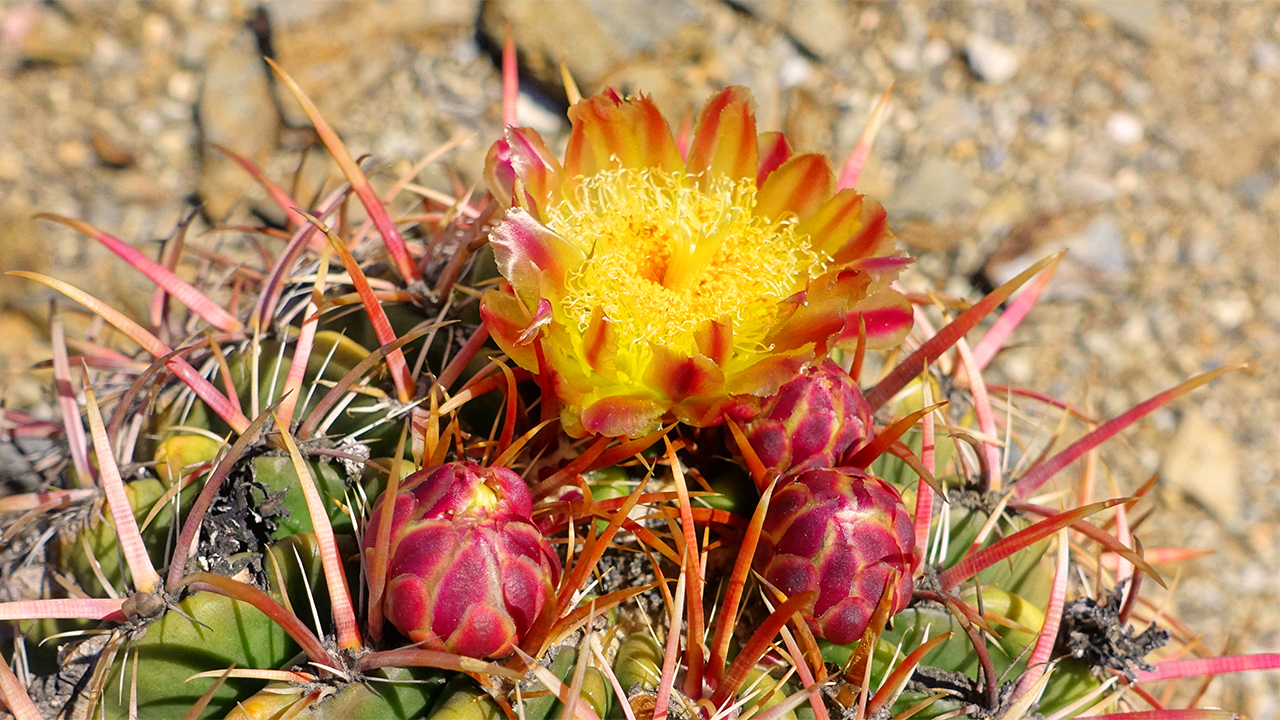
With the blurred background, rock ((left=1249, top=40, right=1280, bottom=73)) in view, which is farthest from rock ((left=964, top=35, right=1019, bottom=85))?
rock ((left=1249, top=40, right=1280, bottom=73))

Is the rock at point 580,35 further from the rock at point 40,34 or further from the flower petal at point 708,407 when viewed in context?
the flower petal at point 708,407

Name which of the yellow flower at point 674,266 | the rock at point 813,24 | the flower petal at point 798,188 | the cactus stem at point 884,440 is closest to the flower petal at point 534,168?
the yellow flower at point 674,266

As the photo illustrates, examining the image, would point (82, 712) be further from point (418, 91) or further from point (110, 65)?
point (110, 65)

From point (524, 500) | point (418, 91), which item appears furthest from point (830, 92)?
point (524, 500)

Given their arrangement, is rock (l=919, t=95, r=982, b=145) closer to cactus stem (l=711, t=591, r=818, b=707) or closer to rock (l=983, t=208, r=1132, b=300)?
rock (l=983, t=208, r=1132, b=300)

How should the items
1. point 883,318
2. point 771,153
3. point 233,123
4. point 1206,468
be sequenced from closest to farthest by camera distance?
1. point 883,318
2. point 771,153
3. point 1206,468
4. point 233,123

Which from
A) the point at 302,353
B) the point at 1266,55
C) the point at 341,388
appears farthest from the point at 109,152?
the point at 1266,55

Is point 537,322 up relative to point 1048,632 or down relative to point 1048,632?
up

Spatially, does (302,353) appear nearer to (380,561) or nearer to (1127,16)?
(380,561)

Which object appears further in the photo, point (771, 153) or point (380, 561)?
point (771, 153)
